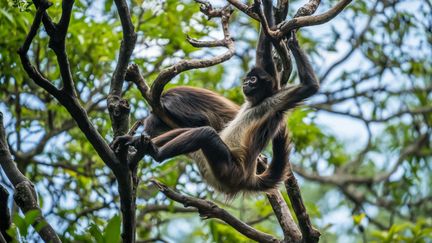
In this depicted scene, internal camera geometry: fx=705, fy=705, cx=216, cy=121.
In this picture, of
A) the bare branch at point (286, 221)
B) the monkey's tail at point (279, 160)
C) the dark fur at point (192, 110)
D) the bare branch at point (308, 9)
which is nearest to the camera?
the bare branch at point (308, 9)

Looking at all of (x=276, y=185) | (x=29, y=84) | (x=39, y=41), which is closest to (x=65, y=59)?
(x=276, y=185)

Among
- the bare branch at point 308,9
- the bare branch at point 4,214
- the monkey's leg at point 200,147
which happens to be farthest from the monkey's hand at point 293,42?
the bare branch at point 4,214

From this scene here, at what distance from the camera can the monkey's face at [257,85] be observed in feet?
26.2

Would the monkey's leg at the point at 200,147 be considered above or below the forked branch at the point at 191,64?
below

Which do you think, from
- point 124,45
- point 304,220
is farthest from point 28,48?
point 304,220

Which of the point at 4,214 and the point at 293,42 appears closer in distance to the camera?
the point at 4,214

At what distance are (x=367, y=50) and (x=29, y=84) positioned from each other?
6566mm

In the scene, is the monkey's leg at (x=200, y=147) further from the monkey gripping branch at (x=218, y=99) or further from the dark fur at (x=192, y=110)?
the dark fur at (x=192, y=110)

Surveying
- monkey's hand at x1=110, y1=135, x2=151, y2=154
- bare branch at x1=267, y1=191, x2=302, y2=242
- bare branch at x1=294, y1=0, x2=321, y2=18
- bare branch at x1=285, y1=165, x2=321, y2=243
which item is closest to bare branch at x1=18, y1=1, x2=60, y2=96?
monkey's hand at x1=110, y1=135, x2=151, y2=154

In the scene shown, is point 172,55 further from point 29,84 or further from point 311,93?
point 311,93

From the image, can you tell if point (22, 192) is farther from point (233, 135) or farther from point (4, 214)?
point (233, 135)

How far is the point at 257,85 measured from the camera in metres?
8.05

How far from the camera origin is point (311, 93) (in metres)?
7.14

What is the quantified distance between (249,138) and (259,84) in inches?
25.2
